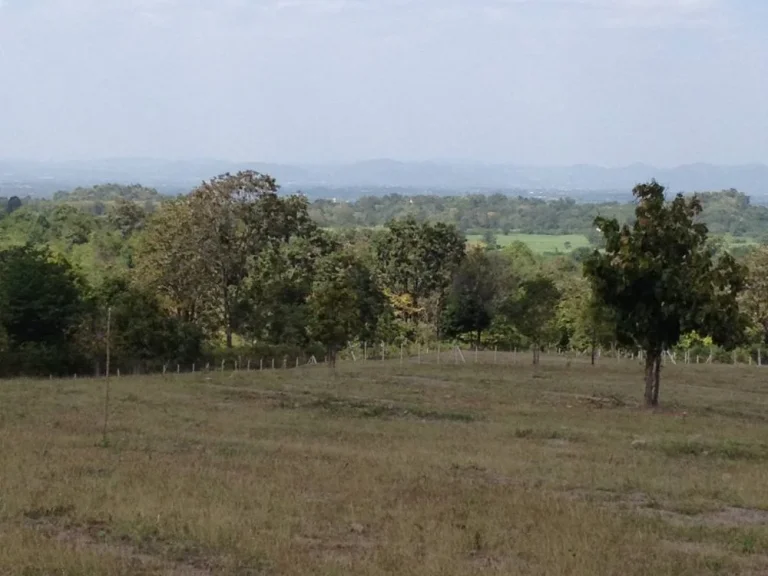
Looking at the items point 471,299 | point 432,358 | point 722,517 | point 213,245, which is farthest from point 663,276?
point 471,299

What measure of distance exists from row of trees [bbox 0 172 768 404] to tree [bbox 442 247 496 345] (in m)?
0.13

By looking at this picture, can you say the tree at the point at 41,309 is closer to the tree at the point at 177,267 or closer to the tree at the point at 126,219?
the tree at the point at 177,267

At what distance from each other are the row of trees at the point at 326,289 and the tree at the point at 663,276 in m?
0.05

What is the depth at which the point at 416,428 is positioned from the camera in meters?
28.8

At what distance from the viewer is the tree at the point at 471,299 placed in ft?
269

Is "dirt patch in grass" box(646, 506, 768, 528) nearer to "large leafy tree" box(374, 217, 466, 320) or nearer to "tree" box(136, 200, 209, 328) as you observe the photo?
"tree" box(136, 200, 209, 328)

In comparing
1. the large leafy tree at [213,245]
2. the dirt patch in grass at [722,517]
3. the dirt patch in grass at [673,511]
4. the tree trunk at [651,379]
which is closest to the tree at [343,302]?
the large leafy tree at [213,245]

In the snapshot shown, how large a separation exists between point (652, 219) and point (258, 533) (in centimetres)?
2572

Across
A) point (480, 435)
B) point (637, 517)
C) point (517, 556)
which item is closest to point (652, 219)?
point (480, 435)

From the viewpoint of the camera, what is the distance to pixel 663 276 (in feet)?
116

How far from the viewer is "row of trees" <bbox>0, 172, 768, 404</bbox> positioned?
36.1m

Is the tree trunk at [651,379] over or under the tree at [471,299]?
over

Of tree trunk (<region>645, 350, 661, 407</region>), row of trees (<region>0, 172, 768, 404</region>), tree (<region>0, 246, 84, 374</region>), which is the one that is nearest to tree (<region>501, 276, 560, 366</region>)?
row of trees (<region>0, 172, 768, 404</region>)

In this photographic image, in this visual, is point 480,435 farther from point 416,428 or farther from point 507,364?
point 507,364
